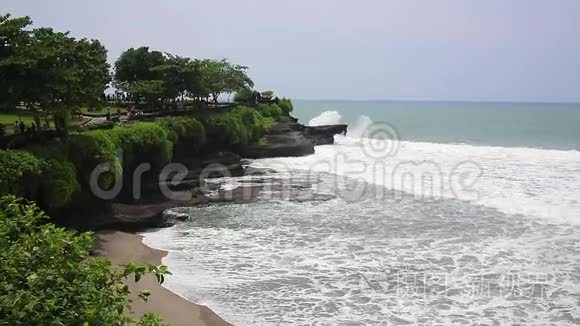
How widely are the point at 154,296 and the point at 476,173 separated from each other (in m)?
27.7

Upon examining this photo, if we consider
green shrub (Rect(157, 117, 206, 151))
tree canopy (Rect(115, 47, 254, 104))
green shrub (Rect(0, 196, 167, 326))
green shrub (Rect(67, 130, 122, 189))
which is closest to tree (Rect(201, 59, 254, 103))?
tree canopy (Rect(115, 47, 254, 104))

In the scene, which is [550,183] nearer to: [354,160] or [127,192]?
[354,160]

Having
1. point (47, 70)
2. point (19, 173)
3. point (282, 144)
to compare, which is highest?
point (47, 70)

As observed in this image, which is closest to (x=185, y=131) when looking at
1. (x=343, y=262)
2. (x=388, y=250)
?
(x=388, y=250)

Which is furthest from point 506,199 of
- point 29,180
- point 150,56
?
point 150,56

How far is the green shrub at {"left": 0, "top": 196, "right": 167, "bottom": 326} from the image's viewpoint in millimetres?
5051

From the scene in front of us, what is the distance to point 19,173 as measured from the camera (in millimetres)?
16609

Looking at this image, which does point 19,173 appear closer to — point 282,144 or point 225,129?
point 225,129

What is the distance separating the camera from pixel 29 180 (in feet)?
57.2

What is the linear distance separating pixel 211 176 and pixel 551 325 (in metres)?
23.9

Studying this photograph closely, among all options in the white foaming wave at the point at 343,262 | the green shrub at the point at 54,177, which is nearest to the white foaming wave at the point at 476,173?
the white foaming wave at the point at 343,262

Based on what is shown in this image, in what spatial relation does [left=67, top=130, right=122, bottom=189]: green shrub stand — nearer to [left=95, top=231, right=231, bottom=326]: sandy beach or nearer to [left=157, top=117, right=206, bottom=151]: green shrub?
[left=95, top=231, right=231, bottom=326]: sandy beach

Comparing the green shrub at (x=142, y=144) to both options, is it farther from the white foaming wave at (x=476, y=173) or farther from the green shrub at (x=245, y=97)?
the green shrub at (x=245, y=97)

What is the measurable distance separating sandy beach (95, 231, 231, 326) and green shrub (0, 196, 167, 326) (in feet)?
22.5
